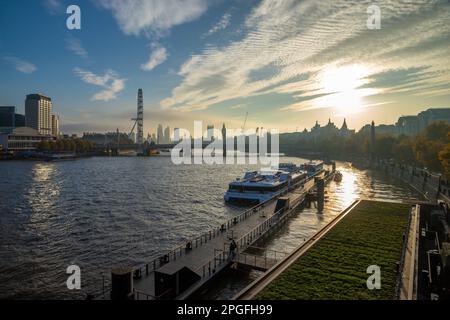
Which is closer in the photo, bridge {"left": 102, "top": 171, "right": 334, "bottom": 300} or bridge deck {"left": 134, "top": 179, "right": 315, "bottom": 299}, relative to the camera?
bridge {"left": 102, "top": 171, "right": 334, "bottom": 300}

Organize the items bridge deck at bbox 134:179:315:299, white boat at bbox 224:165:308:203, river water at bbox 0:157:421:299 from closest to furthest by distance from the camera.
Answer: bridge deck at bbox 134:179:315:299 < river water at bbox 0:157:421:299 < white boat at bbox 224:165:308:203

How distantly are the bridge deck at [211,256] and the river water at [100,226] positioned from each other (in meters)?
1.43

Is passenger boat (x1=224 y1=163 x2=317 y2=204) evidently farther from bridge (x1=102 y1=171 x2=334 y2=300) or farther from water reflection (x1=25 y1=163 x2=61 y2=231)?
water reflection (x1=25 y1=163 x2=61 y2=231)

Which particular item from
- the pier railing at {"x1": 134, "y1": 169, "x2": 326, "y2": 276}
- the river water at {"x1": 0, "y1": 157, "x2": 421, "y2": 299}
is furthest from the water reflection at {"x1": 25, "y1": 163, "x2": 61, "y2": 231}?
the pier railing at {"x1": 134, "y1": 169, "x2": 326, "y2": 276}

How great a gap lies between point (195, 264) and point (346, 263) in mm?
10976

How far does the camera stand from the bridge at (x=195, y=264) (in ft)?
65.5

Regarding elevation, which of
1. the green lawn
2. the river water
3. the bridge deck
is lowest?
the river water

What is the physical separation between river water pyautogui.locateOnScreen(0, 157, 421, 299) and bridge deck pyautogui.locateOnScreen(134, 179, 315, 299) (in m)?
1.43

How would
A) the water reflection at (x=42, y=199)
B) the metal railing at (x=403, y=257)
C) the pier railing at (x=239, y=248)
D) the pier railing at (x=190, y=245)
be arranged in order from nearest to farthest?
the metal railing at (x=403, y=257)
the pier railing at (x=239, y=248)
the pier railing at (x=190, y=245)
the water reflection at (x=42, y=199)

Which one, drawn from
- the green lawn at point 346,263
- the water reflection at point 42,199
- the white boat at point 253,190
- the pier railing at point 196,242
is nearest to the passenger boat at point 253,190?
the white boat at point 253,190

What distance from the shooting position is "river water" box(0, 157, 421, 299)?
26.8 m

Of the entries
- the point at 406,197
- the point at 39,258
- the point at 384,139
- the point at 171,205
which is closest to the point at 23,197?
the point at 171,205

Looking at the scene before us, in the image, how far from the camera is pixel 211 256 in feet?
89.3

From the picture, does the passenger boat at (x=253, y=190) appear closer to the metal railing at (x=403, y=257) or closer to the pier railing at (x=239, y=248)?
the pier railing at (x=239, y=248)
